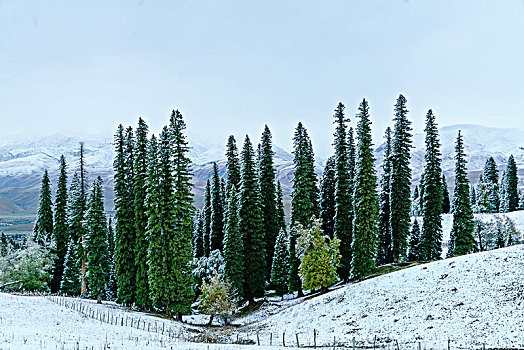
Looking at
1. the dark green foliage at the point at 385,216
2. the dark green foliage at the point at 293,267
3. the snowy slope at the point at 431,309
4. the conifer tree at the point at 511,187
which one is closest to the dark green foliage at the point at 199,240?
the dark green foliage at the point at 293,267

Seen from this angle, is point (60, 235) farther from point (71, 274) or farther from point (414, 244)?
point (414, 244)

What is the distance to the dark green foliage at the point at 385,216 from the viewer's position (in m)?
59.4

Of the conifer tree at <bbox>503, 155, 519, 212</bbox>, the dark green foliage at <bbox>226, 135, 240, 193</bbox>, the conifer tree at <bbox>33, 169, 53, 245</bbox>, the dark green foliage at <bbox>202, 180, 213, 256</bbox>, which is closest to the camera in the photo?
the dark green foliage at <bbox>226, 135, 240, 193</bbox>

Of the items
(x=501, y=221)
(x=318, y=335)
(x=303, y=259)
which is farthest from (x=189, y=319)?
(x=501, y=221)

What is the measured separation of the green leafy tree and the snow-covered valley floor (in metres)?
5.70

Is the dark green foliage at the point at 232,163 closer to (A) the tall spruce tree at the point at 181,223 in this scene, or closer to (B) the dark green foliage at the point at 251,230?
(B) the dark green foliage at the point at 251,230

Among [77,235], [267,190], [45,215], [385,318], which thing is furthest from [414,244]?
[45,215]

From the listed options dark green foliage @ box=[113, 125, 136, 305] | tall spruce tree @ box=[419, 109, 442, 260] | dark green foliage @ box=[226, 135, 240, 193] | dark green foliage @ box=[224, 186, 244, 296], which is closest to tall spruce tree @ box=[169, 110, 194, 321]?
dark green foliage @ box=[224, 186, 244, 296]

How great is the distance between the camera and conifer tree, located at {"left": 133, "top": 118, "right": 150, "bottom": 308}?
47656mm

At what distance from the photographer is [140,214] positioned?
→ 158ft

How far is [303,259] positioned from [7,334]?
112 ft

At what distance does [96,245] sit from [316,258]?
29.6m

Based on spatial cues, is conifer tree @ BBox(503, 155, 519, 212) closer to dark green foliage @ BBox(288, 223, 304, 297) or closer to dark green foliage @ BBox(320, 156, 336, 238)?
dark green foliage @ BBox(320, 156, 336, 238)

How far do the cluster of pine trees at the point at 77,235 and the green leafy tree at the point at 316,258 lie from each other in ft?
87.9
